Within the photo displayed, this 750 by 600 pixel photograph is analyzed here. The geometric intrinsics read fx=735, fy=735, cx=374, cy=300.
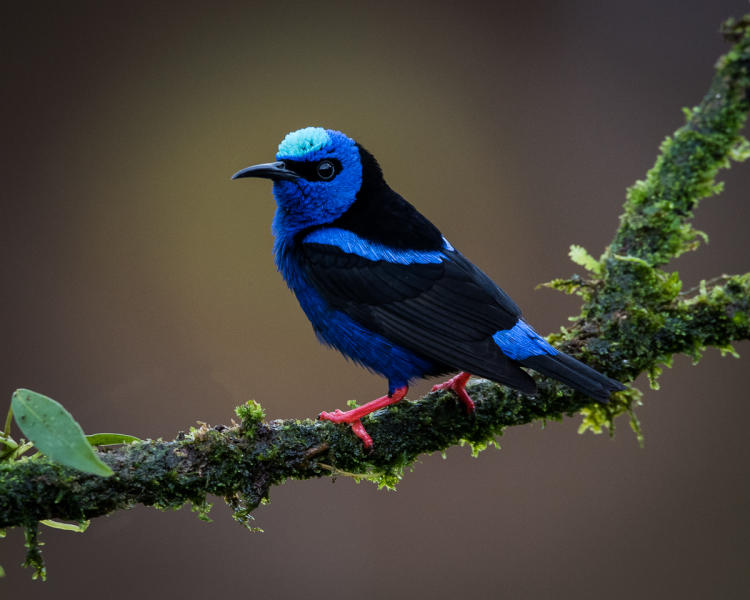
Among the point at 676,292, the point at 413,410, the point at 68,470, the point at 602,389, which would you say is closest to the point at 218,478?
the point at 68,470

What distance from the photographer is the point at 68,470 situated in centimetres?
213

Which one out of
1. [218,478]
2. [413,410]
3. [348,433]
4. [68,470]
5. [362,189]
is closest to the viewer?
[68,470]

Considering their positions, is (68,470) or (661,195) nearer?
(68,470)

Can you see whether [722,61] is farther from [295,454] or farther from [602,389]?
[295,454]

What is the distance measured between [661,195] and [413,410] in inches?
50.7

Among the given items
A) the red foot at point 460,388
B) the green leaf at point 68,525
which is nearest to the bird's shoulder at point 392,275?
the red foot at point 460,388

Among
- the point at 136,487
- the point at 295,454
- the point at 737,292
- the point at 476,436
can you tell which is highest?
the point at 737,292

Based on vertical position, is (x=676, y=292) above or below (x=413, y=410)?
above

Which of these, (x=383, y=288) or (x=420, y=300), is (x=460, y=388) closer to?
(x=420, y=300)

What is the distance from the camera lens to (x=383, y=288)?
291 centimetres

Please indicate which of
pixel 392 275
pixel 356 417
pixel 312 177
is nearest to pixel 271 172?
pixel 312 177

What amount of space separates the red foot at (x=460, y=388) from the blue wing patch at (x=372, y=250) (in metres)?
0.49

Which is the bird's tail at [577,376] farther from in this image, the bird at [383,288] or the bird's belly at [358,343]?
the bird's belly at [358,343]

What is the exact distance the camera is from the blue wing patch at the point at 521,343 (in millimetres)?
2617
